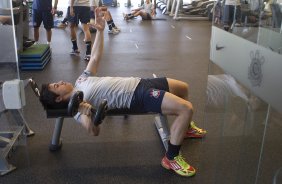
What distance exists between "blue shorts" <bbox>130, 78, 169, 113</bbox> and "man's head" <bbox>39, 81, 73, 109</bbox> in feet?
1.39

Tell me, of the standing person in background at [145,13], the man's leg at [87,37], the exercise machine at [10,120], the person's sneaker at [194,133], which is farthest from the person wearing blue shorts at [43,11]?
the standing person in background at [145,13]

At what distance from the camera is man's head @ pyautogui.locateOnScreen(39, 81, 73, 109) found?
2.04m

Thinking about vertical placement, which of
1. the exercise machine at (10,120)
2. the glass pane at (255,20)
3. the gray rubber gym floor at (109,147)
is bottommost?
the gray rubber gym floor at (109,147)

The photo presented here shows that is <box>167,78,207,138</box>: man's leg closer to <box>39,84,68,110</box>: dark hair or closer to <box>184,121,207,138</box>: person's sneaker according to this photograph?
<box>184,121,207,138</box>: person's sneaker

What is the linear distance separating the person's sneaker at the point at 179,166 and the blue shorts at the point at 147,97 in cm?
33

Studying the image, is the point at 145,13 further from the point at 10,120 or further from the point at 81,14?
the point at 10,120

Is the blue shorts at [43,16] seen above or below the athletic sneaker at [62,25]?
above

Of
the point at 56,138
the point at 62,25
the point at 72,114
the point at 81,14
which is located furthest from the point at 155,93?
the point at 62,25

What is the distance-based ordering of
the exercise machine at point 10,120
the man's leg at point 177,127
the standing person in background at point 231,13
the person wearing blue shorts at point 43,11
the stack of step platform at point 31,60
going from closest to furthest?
the standing person in background at point 231,13 → the exercise machine at point 10,120 → the man's leg at point 177,127 → the stack of step platform at point 31,60 → the person wearing blue shorts at point 43,11

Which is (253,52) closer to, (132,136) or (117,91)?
(117,91)

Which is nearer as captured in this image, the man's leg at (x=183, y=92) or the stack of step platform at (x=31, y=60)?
the man's leg at (x=183, y=92)

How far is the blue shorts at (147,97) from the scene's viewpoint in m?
2.05

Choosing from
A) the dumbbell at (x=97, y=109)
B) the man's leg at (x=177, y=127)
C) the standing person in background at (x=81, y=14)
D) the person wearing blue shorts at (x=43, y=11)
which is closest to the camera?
the dumbbell at (x=97, y=109)

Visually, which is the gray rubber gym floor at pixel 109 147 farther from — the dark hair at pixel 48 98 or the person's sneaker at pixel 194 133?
the dark hair at pixel 48 98
